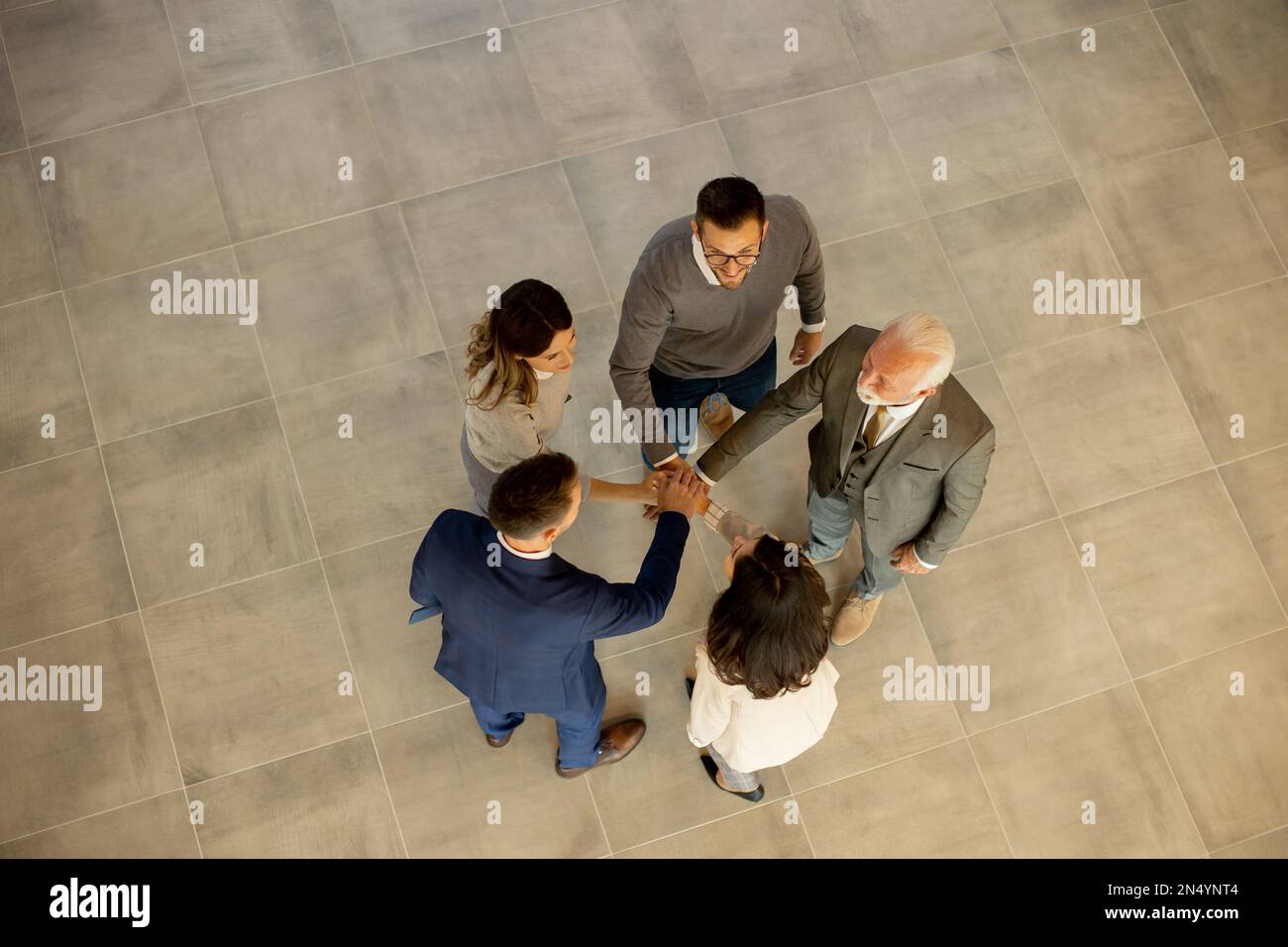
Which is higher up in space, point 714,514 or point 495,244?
point 495,244

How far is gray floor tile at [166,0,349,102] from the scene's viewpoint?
161 inches

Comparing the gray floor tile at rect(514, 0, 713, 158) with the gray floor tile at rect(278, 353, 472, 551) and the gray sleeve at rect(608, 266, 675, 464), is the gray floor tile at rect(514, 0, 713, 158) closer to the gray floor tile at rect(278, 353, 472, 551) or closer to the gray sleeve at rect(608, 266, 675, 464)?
the gray floor tile at rect(278, 353, 472, 551)

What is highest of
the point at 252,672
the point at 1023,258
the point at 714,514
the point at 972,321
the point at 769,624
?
the point at 769,624

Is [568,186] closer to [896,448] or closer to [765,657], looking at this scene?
[896,448]

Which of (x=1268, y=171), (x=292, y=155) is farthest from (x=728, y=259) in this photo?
(x=1268, y=171)

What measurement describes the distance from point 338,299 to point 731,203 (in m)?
2.09

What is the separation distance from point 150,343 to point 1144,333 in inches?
160

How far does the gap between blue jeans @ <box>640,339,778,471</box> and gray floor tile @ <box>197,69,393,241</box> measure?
162cm

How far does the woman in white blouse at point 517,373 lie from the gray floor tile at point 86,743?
5.72 ft

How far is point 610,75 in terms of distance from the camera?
13.5 ft

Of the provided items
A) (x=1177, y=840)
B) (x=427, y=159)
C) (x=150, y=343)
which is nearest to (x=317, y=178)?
(x=427, y=159)

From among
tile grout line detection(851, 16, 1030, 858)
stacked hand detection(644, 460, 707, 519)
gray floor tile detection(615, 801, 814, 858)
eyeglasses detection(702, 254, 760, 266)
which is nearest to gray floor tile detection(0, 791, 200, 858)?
gray floor tile detection(615, 801, 814, 858)

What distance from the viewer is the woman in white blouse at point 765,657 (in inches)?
87.0

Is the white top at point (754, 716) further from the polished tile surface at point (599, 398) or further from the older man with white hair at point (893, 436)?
the polished tile surface at point (599, 398)
